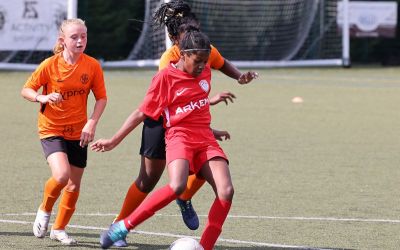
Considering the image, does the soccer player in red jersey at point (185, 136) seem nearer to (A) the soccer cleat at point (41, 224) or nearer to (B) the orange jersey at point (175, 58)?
(B) the orange jersey at point (175, 58)

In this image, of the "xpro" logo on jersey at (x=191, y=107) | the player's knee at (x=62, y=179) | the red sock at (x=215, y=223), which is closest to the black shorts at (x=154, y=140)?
the "xpro" logo on jersey at (x=191, y=107)

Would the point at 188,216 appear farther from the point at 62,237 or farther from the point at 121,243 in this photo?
the point at 62,237

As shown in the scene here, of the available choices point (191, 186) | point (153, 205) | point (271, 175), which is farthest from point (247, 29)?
point (153, 205)

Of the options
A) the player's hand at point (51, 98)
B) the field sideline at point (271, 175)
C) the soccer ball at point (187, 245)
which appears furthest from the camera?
the field sideline at point (271, 175)

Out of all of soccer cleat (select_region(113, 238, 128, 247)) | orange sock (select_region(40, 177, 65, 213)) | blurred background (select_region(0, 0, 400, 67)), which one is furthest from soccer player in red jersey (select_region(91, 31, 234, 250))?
blurred background (select_region(0, 0, 400, 67))

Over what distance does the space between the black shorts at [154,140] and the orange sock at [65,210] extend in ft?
2.11

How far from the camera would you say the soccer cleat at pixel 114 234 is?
6438 millimetres

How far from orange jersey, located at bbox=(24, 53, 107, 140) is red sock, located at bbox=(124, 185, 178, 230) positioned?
1057 mm

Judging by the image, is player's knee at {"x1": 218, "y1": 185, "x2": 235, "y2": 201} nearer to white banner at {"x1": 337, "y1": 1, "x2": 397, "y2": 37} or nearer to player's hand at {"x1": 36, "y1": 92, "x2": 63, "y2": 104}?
player's hand at {"x1": 36, "y1": 92, "x2": 63, "y2": 104}

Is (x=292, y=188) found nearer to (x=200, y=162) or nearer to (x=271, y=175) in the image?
(x=271, y=175)

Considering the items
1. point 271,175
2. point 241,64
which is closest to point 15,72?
point 241,64

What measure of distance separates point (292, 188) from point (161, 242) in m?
2.88

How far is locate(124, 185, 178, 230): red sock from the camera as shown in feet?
20.9

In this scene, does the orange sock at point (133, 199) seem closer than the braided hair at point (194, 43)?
No
